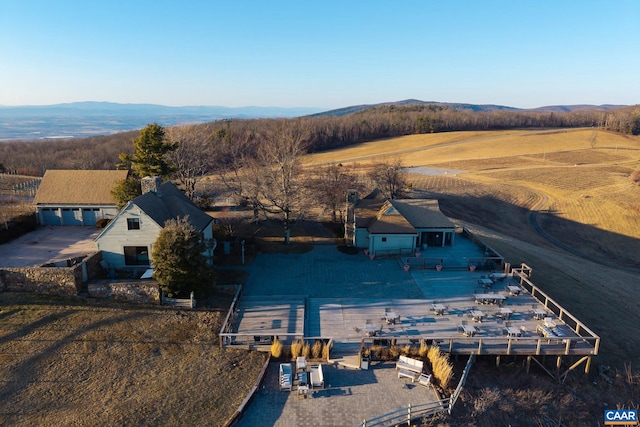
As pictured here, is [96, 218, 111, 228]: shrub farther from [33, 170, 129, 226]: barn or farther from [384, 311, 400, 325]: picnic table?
[384, 311, 400, 325]: picnic table

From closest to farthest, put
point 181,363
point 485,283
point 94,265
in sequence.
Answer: point 181,363 < point 94,265 < point 485,283

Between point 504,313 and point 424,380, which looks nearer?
point 424,380

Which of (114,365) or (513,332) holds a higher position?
(513,332)

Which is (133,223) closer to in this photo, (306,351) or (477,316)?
(306,351)

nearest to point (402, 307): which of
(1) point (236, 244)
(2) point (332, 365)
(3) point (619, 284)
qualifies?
(2) point (332, 365)

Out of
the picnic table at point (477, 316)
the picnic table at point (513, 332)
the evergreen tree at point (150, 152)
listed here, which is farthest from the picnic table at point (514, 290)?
the evergreen tree at point (150, 152)

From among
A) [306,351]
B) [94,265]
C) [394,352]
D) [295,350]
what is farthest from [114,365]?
[394,352]

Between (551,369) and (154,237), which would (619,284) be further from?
(154,237)

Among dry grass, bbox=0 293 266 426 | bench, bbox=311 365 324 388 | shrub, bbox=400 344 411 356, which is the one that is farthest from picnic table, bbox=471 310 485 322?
dry grass, bbox=0 293 266 426
